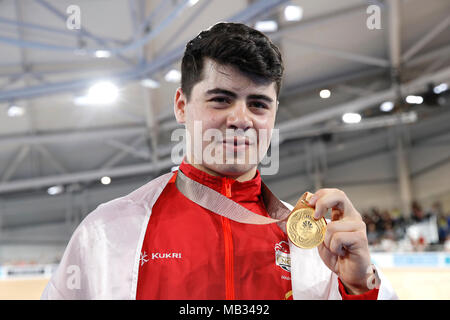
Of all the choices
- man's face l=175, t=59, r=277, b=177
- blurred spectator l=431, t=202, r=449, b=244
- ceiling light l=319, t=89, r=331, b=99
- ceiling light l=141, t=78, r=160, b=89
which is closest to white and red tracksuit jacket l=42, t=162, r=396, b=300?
man's face l=175, t=59, r=277, b=177

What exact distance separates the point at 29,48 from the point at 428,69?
261 centimetres

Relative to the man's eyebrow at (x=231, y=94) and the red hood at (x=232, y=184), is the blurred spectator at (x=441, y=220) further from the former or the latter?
the man's eyebrow at (x=231, y=94)

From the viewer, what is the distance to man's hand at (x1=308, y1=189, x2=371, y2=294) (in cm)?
89

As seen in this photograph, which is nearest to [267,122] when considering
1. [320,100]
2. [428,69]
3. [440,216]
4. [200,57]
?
[200,57]

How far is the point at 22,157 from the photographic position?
153 inches

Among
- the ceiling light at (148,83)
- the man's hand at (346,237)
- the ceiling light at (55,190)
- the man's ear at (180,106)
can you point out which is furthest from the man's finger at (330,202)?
the ceiling light at (148,83)

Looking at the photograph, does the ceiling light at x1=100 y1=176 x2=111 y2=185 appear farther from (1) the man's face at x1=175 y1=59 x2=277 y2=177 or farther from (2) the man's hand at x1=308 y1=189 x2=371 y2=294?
(2) the man's hand at x1=308 y1=189 x2=371 y2=294

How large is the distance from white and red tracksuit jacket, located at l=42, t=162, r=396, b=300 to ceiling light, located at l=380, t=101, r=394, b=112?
3.24ft

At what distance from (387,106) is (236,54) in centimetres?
110

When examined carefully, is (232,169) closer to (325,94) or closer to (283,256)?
(283,256)

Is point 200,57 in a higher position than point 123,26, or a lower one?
lower

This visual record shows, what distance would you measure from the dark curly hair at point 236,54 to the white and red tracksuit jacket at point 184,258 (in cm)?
27
